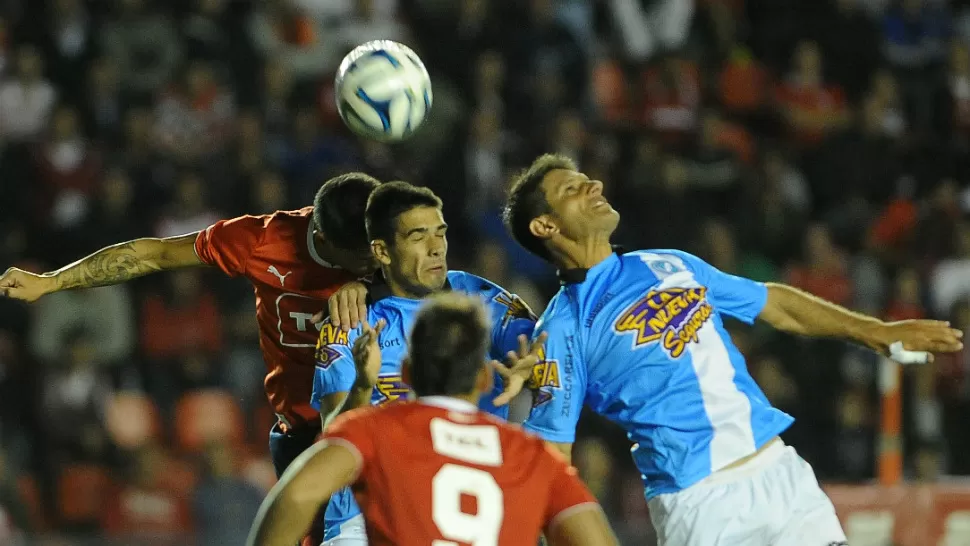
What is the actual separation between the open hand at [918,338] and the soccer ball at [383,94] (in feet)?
7.32

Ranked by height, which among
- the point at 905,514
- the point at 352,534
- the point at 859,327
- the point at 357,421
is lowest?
the point at 905,514

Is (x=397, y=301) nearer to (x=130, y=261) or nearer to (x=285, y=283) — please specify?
(x=285, y=283)

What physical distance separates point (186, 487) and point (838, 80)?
745 centimetres

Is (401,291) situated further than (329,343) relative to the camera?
Yes

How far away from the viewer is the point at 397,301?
17.9 ft

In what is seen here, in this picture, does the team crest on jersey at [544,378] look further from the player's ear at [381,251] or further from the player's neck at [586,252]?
the player's ear at [381,251]

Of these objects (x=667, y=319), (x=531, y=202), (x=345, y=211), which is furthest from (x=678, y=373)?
(x=345, y=211)

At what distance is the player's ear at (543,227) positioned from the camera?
5.42 metres

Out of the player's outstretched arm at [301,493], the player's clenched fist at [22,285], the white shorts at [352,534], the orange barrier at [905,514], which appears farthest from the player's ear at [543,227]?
the orange barrier at [905,514]

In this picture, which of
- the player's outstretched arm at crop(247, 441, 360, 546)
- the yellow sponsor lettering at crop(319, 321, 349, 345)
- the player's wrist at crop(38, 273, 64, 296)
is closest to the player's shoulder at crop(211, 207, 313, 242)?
the player's wrist at crop(38, 273, 64, 296)

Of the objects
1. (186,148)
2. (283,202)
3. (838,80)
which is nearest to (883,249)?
(838,80)

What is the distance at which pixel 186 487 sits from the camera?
33.0 feet

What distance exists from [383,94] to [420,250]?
103 centimetres

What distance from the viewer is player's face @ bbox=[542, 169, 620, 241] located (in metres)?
5.36
